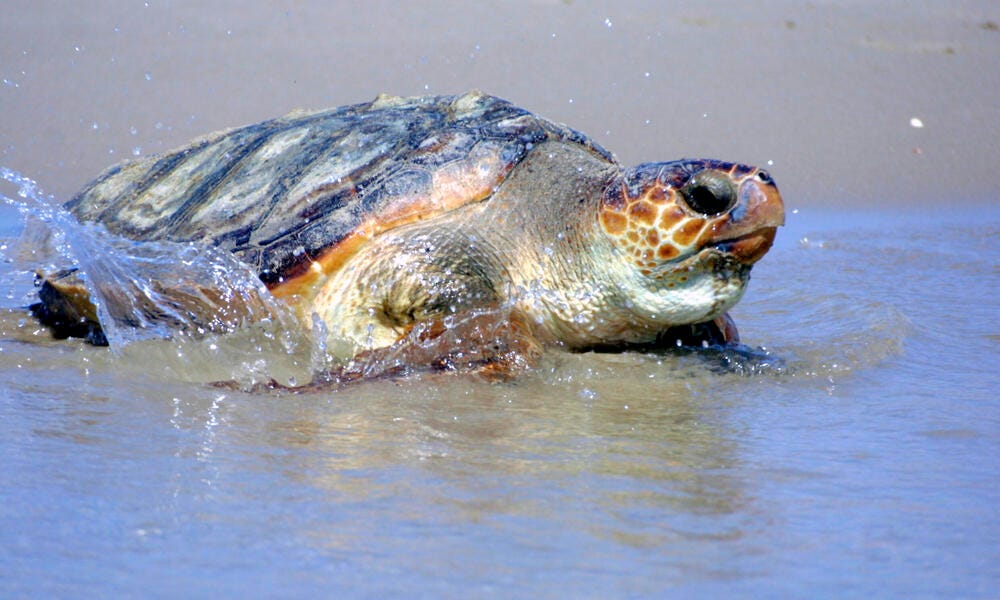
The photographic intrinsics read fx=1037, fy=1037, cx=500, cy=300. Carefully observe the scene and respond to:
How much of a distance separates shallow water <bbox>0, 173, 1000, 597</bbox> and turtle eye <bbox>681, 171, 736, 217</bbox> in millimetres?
544

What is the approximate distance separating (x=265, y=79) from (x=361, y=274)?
652cm

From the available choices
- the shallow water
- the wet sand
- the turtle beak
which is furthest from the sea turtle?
the wet sand

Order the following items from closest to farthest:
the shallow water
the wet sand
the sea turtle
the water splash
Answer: the shallow water < the sea turtle < the water splash < the wet sand

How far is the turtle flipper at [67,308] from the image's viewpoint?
3.68 meters

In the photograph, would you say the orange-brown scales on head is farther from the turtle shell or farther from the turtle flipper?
the turtle flipper

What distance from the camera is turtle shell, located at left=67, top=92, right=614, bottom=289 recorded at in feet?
11.7

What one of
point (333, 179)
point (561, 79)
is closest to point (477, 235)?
point (333, 179)

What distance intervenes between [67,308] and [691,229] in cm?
234

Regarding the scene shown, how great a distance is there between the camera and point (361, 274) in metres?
3.53

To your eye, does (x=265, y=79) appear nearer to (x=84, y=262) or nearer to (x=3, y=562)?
(x=84, y=262)

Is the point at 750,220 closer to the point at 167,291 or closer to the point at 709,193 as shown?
the point at 709,193

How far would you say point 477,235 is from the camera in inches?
142

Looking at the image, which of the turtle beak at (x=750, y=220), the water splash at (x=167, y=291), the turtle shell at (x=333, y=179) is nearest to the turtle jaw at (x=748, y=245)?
the turtle beak at (x=750, y=220)

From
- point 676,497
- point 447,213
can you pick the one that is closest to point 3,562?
point 676,497
